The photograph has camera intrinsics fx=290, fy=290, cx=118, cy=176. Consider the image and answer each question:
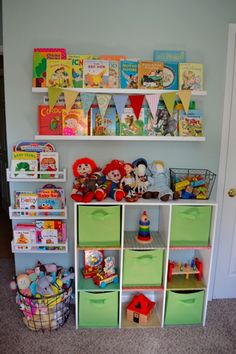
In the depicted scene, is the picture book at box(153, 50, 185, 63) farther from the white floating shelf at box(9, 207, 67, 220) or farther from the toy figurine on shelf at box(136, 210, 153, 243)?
the white floating shelf at box(9, 207, 67, 220)

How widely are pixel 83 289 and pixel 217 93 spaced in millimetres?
1586

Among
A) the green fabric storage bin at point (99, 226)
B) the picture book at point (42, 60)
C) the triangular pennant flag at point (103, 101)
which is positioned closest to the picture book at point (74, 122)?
the triangular pennant flag at point (103, 101)

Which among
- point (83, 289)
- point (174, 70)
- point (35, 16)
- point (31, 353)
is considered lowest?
point (31, 353)

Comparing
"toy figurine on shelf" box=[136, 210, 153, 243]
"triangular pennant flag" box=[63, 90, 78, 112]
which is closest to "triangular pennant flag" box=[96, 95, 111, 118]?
"triangular pennant flag" box=[63, 90, 78, 112]

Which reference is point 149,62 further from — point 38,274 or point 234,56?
point 38,274

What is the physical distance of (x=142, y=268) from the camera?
6.29ft

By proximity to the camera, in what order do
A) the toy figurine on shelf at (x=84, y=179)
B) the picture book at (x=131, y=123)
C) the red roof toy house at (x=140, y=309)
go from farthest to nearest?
the red roof toy house at (x=140, y=309) → the picture book at (x=131, y=123) → the toy figurine on shelf at (x=84, y=179)

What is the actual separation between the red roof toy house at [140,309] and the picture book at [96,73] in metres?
1.50

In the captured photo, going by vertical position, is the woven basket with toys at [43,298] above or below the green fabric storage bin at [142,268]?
below

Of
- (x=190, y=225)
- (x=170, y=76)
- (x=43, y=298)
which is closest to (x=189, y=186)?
(x=190, y=225)

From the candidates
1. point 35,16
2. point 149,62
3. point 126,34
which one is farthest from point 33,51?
point 149,62

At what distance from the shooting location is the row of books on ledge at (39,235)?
6.45ft

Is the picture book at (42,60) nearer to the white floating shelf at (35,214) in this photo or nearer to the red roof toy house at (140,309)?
the white floating shelf at (35,214)

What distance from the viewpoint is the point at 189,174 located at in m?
2.02
